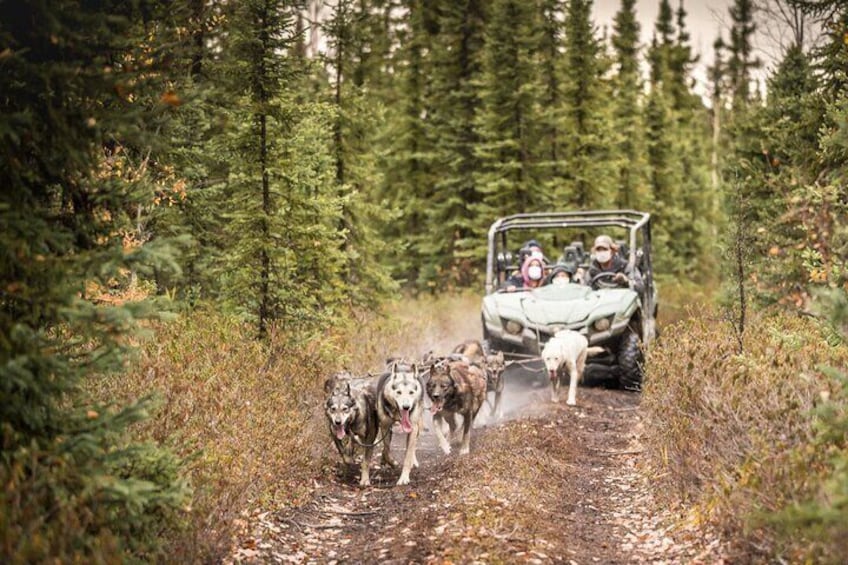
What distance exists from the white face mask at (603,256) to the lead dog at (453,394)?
595cm

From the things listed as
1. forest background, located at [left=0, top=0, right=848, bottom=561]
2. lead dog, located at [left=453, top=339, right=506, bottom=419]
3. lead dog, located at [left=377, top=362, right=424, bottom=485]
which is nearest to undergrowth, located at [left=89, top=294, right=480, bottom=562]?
forest background, located at [left=0, top=0, right=848, bottom=561]

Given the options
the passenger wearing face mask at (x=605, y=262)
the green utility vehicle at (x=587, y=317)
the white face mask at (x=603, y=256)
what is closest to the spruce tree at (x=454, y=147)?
the passenger wearing face mask at (x=605, y=262)

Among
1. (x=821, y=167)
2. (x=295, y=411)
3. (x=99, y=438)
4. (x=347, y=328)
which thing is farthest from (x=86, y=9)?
(x=821, y=167)

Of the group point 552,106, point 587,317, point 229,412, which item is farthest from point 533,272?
point 552,106

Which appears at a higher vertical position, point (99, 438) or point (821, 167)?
point (821, 167)

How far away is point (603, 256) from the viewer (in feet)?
50.5

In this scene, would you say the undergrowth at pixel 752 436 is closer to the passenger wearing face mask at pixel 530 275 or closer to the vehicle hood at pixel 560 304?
the vehicle hood at pixel 560 304

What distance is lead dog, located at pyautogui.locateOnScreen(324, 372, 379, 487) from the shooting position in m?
8.59

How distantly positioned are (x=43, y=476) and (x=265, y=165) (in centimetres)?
686

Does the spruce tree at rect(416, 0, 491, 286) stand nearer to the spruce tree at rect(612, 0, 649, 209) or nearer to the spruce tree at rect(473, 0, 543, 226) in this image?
the spruce tree at rect(473, 0, 543, 226)

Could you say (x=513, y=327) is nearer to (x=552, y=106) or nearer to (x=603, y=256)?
(x=603, y=256)

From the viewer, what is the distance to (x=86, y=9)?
5.26 m

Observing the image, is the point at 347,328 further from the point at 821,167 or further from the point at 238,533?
the point at 821,167

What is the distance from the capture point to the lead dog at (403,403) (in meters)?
8.67
